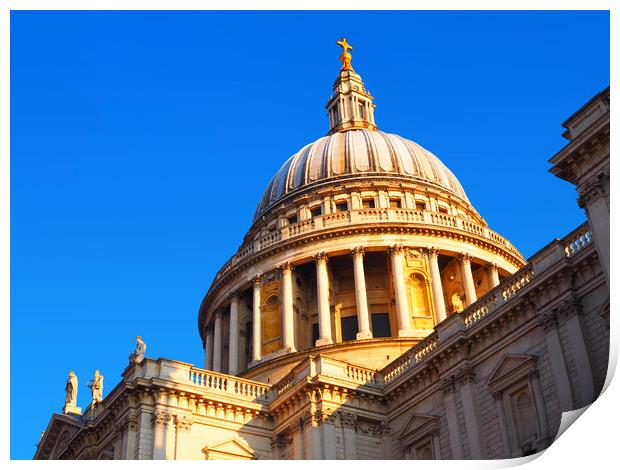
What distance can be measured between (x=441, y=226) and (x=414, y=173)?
8301mm

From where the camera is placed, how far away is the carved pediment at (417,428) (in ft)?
106

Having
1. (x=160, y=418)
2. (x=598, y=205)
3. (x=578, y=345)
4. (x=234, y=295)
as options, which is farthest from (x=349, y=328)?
(x=598, y=205)

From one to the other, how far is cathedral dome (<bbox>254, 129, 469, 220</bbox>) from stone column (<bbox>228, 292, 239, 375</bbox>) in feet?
29.9

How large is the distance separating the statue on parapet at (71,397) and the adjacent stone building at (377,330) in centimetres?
53

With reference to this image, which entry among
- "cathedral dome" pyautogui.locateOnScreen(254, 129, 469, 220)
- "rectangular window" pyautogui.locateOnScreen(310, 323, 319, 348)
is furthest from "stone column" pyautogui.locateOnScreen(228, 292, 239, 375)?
"cathedral dome" pyautogui.locateOnScreen(254, 129, 469, 220)

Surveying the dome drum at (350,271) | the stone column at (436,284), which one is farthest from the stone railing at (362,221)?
the stone column at (436,284)

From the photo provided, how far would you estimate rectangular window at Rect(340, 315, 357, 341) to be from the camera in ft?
158

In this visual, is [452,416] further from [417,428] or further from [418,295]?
[418,295]

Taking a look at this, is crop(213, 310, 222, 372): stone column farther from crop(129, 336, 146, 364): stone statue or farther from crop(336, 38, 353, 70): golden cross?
crop(336, 38, 353, 70): golden cross

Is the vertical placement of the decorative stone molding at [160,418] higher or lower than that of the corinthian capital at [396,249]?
lower

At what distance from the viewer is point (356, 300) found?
4750cm

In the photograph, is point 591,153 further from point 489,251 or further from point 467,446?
point 489,251

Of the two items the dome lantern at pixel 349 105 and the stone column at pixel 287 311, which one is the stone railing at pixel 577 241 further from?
the dome lantern at pixel 349 105
